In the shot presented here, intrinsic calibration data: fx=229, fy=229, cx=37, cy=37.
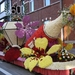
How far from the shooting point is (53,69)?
18.9 feet

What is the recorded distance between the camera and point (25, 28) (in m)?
8.17

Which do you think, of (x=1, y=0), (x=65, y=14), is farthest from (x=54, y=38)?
(x=1, y=0)

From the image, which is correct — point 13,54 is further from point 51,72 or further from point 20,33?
point 51,72

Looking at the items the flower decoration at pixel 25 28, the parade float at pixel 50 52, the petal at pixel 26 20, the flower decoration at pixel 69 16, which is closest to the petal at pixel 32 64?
the parade float at pixel 50 52

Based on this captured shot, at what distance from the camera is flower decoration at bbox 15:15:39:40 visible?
317 inches

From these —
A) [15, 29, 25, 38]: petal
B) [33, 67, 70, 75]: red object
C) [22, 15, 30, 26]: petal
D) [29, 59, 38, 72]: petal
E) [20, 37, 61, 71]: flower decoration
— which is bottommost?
[33, 67, 70, 75]: red object

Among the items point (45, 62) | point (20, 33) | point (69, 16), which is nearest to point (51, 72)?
point (45, 62)

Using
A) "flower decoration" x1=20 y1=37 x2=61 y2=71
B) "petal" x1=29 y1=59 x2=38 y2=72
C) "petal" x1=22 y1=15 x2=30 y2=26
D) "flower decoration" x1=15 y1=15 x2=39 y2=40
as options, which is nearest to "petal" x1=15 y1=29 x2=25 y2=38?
"flower decoration" x1=15 y1=15 x2=39 y2=40

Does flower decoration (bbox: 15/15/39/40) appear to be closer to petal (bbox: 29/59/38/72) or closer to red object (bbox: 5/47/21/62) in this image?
red object (bbox: 5/47/21/62)

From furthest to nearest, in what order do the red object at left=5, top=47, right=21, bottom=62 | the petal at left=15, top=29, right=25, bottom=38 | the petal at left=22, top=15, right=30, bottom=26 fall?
the petal at left=22, top=15, right=30, bottom=26, the petal at left=15, top=29, right=25, bottom=38, the red object at left=5, top=47, right=21, bottom=62

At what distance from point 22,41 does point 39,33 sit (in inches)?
73.7

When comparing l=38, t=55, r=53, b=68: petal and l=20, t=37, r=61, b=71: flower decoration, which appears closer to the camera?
l=38, t=55, r=53, b=68: petal

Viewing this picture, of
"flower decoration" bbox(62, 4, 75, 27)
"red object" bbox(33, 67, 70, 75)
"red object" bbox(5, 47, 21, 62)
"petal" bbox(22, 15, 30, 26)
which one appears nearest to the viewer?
"red object" bbox(33, 67, 70, 75)

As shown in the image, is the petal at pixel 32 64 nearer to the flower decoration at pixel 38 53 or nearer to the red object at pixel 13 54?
the flower decoration at pixel 38 53
